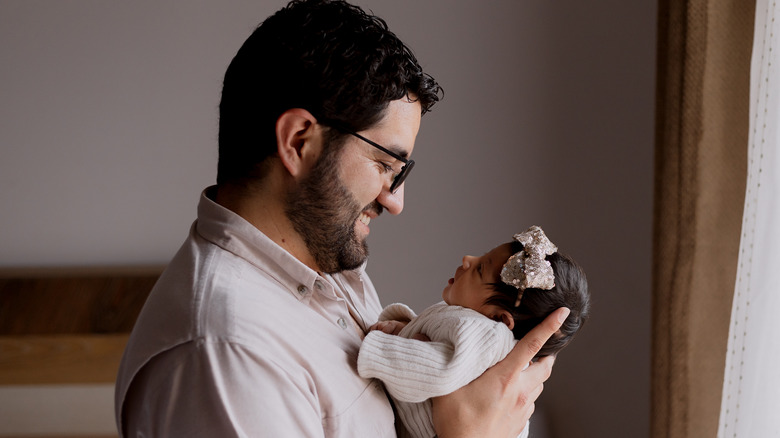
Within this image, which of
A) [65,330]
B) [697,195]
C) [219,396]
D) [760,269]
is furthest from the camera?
[65,330]

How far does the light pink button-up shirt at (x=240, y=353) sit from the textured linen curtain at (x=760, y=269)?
877mm

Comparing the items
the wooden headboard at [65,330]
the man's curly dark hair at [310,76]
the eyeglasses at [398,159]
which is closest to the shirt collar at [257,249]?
the man's curly dark hair at [310,76]

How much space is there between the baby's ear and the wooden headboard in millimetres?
1500

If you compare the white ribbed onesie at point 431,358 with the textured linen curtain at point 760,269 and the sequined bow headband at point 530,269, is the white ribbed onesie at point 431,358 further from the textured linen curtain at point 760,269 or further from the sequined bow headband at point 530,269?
the textured linen curtain at point 760,269

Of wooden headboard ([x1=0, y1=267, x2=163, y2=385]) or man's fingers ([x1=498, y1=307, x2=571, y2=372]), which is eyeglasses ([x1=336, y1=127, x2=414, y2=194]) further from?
wooden headboard ([x1=0, y1=267, x2=163, y2=385])

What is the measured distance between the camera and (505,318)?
138 cm

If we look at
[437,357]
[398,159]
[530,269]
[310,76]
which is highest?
[310,76]

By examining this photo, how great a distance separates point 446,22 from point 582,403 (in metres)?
1.66

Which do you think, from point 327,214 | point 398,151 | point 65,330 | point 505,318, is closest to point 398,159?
point 398,151

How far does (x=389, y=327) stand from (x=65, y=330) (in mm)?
1500

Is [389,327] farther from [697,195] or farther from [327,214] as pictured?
[697,195]

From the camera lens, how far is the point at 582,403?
9.11ft

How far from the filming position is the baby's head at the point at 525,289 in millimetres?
1360

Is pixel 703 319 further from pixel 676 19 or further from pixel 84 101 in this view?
pixel 84 101
